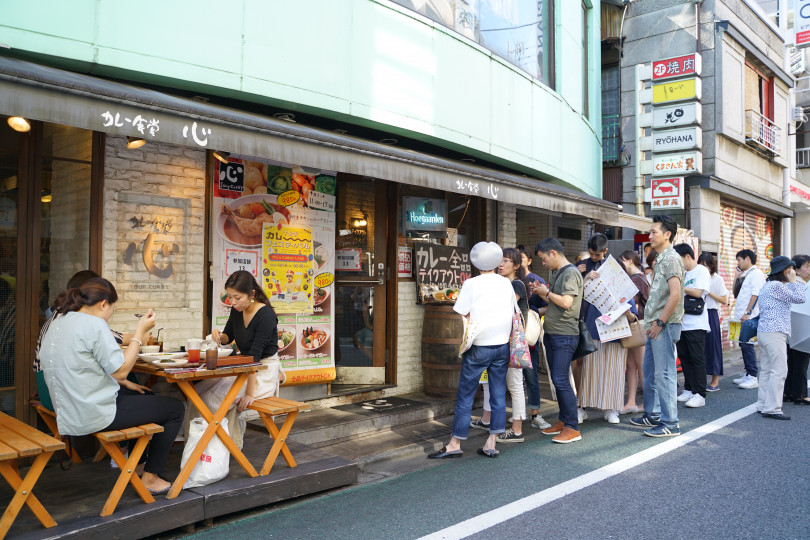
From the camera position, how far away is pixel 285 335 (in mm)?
6938

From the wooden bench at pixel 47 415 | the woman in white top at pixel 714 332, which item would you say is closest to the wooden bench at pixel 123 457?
the wooden bench at pixel 47 415

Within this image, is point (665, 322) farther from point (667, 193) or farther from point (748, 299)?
point (667, 193)

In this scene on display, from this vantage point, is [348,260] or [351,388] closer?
[351,388]

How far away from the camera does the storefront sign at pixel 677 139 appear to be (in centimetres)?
1390

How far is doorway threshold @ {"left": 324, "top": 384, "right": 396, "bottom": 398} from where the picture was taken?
7.34m

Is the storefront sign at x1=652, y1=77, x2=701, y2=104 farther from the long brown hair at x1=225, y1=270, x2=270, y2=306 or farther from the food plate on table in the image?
the food plate on table

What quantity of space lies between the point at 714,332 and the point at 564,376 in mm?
4232

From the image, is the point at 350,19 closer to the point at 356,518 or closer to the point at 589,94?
the point at 356,518

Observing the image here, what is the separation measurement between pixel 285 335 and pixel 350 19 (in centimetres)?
350

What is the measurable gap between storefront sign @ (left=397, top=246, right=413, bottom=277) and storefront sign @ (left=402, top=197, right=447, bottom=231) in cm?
29

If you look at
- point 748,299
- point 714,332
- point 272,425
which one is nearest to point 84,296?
point 272,425

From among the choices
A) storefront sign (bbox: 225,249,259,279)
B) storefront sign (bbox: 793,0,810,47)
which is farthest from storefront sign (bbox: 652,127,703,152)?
storefront sign (bbox: 225,249,259,279)

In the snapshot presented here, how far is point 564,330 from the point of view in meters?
6.01

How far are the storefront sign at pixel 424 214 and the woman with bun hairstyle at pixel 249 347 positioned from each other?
3.43 m
